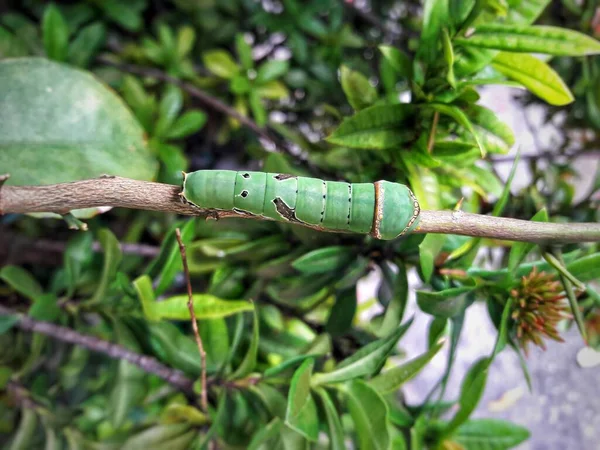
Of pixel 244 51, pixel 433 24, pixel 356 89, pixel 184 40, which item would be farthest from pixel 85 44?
pixel 433 24

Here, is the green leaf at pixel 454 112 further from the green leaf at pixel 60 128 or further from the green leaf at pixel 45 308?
the green leaf at pixel 45 308

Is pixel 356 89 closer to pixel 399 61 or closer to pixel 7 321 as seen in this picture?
pixel 399 61

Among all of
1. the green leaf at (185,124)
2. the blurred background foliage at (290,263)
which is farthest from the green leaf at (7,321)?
the green leaf at (185,124)

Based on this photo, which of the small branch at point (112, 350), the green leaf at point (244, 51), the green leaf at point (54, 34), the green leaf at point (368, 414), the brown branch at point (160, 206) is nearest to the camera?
the brown branch at point (160, 206)

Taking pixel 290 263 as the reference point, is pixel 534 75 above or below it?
above

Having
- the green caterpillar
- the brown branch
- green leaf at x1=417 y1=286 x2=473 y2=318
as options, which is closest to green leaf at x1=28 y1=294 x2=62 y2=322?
the brown branch

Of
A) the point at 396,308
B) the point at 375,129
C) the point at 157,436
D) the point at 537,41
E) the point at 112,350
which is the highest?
the point at 537,41
